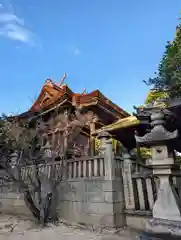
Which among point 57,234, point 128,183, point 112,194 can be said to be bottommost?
point 57,234

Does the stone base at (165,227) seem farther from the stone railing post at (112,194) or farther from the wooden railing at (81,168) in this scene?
the wooden railing at (81,168)

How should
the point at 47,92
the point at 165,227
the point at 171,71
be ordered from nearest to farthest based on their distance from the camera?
the point at 165,227 < the point at 171,71 < the point at 47,92

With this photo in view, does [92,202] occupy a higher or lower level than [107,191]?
lower

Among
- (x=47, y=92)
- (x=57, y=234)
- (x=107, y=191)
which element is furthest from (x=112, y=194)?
(x=47, y=92)

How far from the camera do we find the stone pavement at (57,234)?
401 centimetres

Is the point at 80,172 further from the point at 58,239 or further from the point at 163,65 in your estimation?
the point at 163,65

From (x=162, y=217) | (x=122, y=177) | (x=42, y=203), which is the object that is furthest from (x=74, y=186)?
(x=162, y=217)

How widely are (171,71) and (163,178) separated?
17.8ft

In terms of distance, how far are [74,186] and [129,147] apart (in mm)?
2405

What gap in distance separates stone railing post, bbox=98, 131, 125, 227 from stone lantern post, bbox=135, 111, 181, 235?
142 cm

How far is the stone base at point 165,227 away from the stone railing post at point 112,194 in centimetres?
157

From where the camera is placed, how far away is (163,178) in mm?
3283

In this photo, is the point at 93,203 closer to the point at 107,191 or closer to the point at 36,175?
the point at 107,191

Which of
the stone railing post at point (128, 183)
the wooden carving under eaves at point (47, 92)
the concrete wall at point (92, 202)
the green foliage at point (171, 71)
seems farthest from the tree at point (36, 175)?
the green foliage at point (171, 71)
